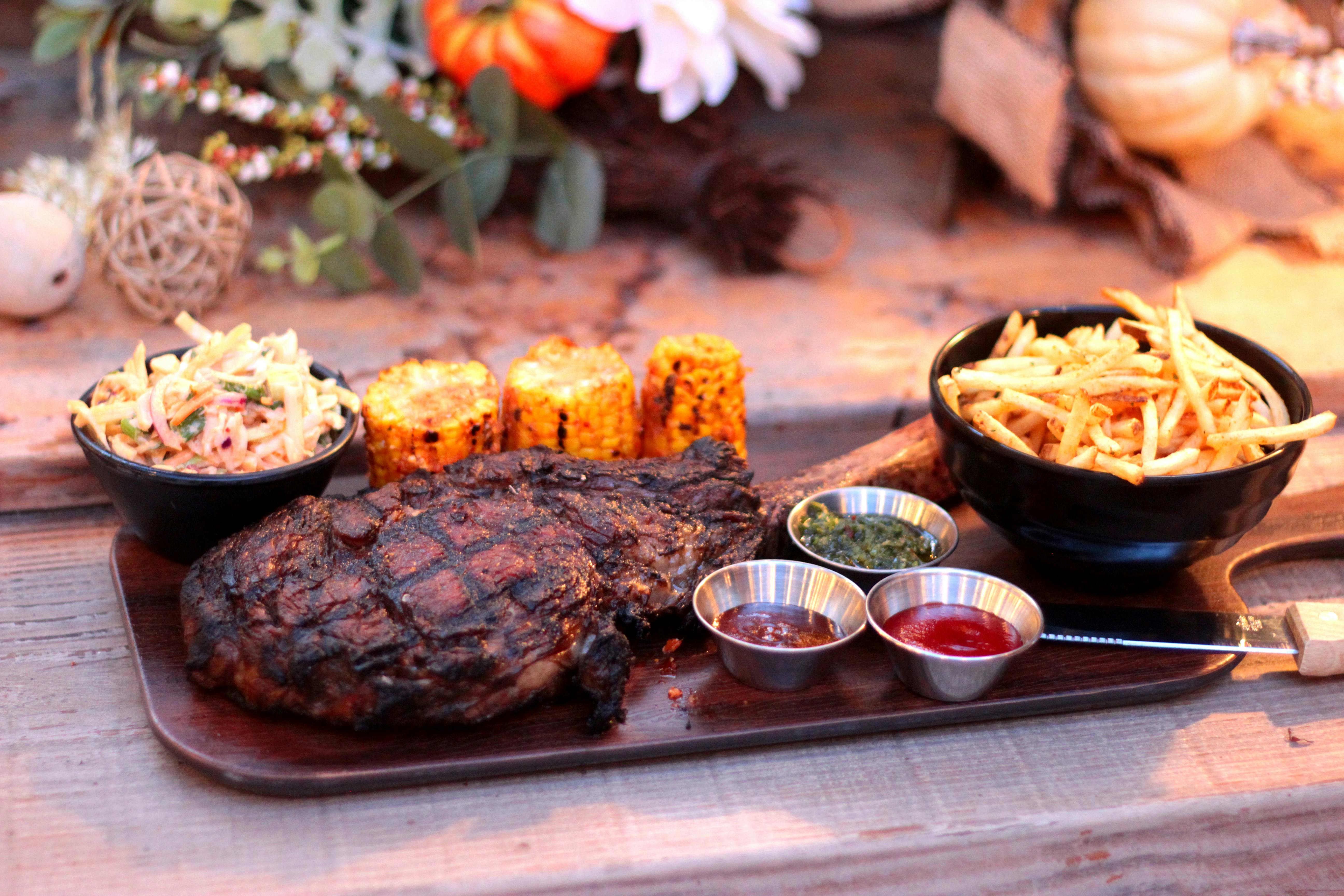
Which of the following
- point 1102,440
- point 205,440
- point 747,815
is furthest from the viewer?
point 205,440

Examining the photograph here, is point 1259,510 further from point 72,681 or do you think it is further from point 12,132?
point 12,132

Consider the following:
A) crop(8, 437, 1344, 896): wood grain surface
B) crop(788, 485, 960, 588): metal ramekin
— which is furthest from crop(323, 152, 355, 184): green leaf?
crop(788, 485, 960, 588): metal ramekin

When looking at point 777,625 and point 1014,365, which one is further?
point 1014,365

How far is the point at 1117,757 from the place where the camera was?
2.76 m

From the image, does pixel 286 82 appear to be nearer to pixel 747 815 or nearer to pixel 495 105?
pixel 495 105

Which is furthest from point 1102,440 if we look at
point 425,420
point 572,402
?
point 425,420

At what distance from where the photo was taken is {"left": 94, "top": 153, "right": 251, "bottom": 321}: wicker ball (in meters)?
3.97

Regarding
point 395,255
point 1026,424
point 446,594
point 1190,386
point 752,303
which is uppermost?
point 1190,386

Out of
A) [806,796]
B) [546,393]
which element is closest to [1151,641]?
[806,796]

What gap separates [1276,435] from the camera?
278 cm

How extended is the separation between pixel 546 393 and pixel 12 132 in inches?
146

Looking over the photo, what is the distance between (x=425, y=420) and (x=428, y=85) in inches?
87.7

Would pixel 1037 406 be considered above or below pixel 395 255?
above

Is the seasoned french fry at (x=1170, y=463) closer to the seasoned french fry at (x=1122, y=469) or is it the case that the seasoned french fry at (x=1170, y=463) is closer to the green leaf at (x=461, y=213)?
the seasoned french fry at (x=1122, y=469)
